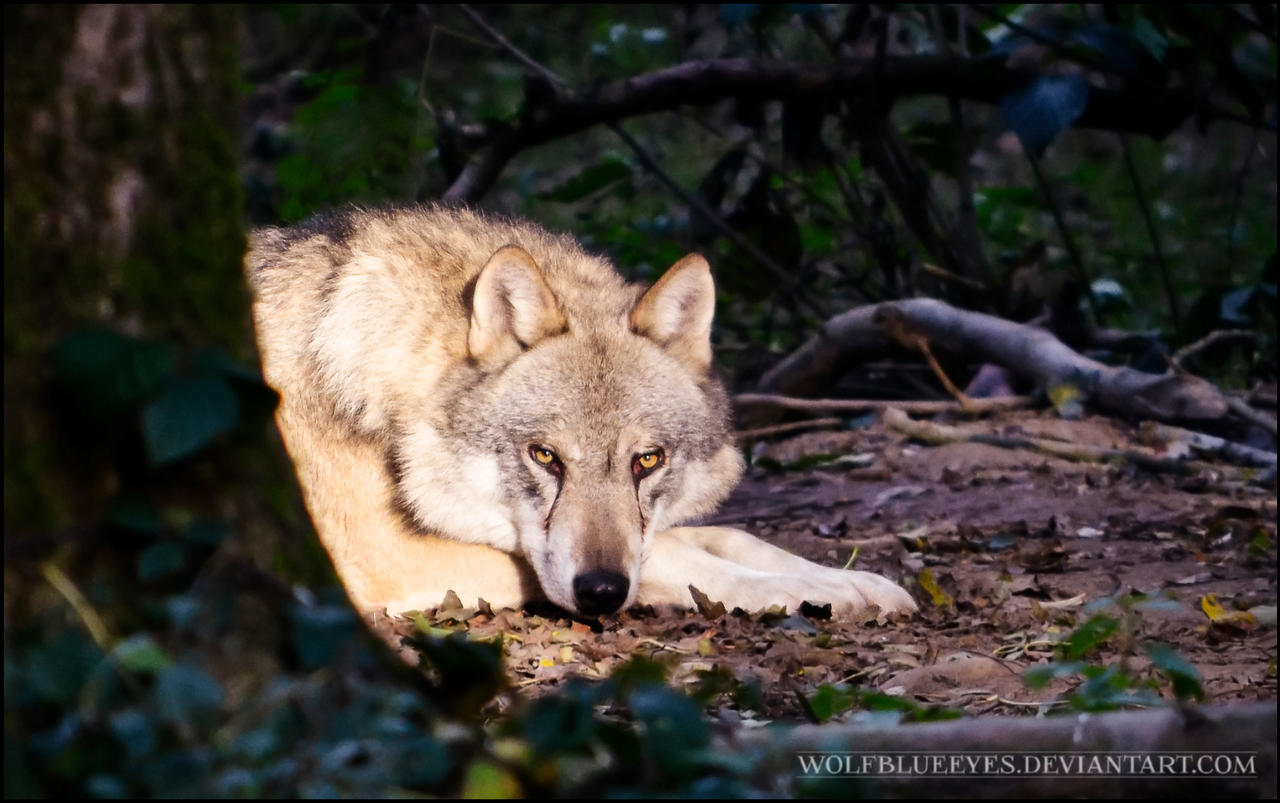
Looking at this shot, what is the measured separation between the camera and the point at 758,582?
4379 millimetres

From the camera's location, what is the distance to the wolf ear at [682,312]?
181 inches

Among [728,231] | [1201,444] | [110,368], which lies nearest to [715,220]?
[728,231]

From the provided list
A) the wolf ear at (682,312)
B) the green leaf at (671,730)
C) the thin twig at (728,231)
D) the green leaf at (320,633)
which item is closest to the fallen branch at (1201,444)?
the thin twig at (728,231)

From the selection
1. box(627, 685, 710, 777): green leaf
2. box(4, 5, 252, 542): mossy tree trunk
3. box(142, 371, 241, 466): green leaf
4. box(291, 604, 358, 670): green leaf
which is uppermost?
box(4, 5, 252, 542): mossy tree trunk

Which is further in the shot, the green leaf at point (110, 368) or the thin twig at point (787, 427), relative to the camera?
the thin twig at point (787, 427)

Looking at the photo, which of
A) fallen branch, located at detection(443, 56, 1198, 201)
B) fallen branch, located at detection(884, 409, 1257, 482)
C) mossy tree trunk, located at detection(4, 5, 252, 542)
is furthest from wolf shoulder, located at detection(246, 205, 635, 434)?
fallen branch, located at detection(443, 56, 1198, 201)

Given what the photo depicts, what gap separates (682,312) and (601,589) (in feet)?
4.08

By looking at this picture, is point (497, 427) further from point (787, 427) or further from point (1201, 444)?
point (1201, 444)

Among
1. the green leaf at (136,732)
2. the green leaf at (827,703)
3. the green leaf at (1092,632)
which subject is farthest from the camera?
the green leaf at (827,703)

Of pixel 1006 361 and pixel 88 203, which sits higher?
pixel 88 203

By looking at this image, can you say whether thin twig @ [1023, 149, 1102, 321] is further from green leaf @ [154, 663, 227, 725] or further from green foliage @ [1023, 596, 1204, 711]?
green leaf @ [154, 663, 227, 725]

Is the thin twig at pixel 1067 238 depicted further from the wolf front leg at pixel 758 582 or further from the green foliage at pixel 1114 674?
the green foliage at pixel 1114 674

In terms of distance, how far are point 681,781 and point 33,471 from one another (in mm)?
1094

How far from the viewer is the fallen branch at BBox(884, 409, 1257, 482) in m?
6.30
